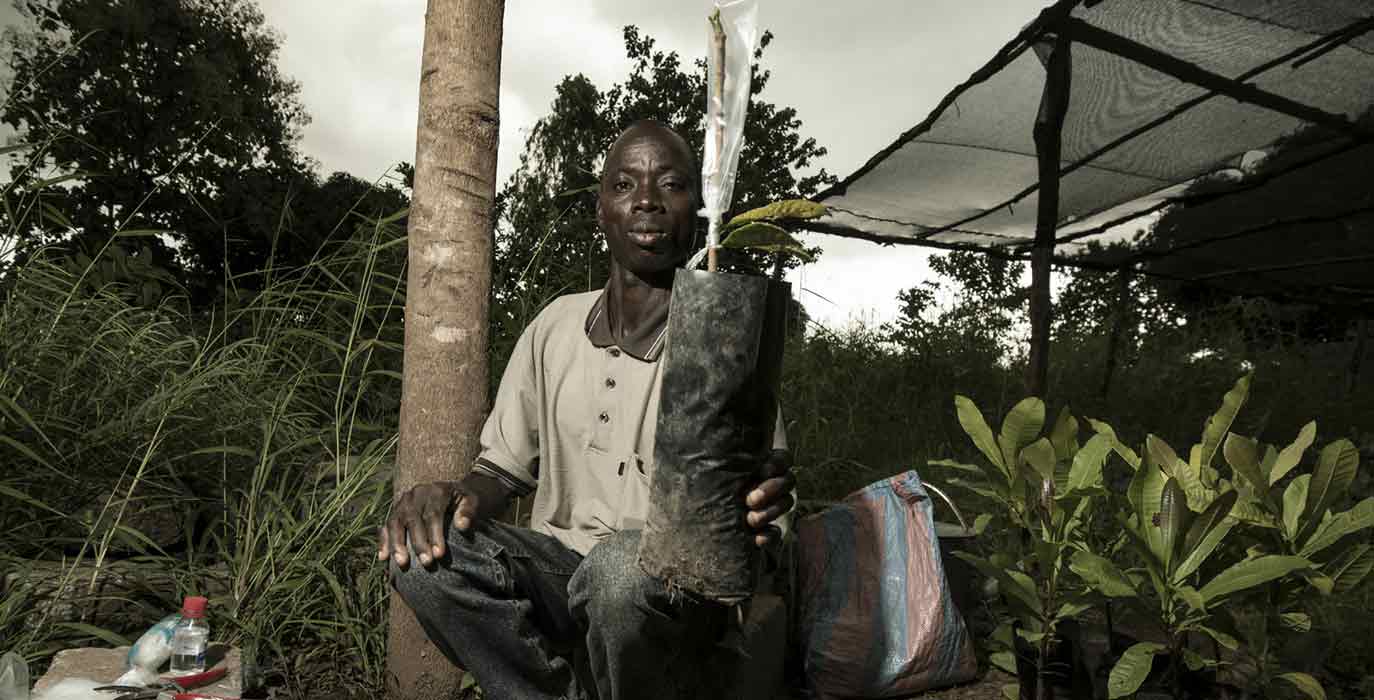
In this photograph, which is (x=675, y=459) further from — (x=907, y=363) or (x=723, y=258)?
(x=907, y=363)

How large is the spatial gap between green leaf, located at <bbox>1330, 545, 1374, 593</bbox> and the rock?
9.00 feet

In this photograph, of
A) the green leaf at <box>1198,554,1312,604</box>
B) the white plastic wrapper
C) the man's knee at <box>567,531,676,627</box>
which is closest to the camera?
the white plastic wrapper

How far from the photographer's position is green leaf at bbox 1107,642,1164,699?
1.94 meters

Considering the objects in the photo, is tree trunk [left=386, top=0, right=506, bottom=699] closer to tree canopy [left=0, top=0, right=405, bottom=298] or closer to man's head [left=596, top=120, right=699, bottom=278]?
man's head [left=596, top=120, right=699, bottom=278]

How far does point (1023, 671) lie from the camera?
7.82 ft

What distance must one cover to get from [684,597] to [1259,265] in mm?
8294

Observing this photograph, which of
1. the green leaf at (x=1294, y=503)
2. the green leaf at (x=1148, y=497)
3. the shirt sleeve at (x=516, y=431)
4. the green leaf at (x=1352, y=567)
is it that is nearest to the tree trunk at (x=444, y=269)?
the shirt sleeve at (x=516, y=431)

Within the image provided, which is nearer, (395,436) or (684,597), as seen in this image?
(684,597)

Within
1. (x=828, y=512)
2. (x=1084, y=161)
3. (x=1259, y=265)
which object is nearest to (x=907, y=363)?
(x=1084, y=161)

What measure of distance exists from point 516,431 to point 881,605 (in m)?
1.21

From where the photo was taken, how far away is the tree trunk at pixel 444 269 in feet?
7.59

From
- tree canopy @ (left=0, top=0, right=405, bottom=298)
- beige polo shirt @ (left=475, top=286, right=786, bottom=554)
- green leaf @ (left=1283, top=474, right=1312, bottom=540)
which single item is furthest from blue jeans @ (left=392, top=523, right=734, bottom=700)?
tree canopy @ (left=0, top=0, right=405, bottom=298)

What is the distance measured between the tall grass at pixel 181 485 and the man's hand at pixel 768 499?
160 cm

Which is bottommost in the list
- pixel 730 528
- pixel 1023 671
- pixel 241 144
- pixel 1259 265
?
pixel 1023 671
